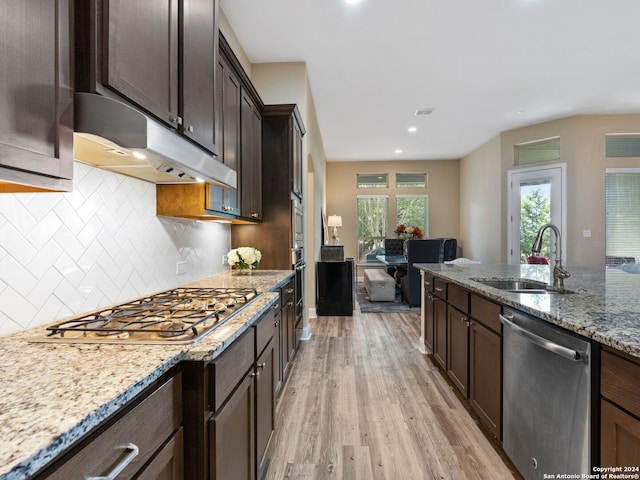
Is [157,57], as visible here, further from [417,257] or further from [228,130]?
[417,257]

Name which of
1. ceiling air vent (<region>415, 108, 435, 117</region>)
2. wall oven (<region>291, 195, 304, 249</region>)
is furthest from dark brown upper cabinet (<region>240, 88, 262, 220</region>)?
ceiling air vent (<region>415, 108, 435, 117</region>)

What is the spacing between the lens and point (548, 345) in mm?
1271

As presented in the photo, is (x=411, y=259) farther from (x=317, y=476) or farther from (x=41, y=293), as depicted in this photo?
(x=41, y=293)

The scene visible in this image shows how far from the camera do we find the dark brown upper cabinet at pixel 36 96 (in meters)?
0.68

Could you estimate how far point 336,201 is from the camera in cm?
902

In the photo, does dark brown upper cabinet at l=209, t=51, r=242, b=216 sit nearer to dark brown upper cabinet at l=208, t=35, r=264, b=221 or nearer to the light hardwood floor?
dark brown upper cabinet at l=208, t=35, r=264, b=221

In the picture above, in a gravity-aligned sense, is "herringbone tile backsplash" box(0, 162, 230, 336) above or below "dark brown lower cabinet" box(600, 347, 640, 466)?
above

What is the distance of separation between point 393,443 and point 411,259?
365cm

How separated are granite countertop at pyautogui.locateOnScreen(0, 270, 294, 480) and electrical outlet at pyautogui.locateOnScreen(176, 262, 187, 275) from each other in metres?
0.99

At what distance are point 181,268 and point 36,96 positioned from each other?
4.89ft

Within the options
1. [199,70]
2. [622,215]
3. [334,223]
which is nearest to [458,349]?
[199,70]

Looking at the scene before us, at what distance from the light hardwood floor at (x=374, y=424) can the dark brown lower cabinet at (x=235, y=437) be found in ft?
1.64

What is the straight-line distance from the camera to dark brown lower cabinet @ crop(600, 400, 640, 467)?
93cm

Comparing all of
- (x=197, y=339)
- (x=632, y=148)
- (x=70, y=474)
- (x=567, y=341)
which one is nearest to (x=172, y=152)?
(x=197, y=339)
